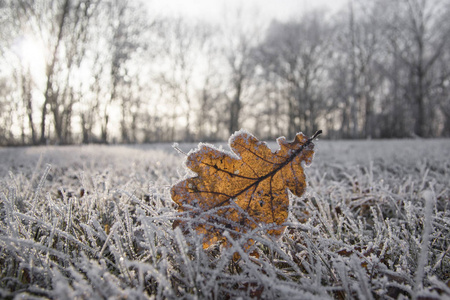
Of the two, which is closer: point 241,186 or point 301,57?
point 241,186

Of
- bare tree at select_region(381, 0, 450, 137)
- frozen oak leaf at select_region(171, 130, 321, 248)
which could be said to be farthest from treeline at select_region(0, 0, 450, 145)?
frozen oak leaf at select_region(171, 130, 321, 248)

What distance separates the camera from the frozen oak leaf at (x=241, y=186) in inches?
31.9

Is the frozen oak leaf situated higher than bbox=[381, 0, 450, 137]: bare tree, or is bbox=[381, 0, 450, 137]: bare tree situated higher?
bbox=[381, 0, 450, 137]: bare tree

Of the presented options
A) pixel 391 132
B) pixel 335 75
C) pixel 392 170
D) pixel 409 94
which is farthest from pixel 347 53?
pixel 392 170

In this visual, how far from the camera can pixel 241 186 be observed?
2.84ft

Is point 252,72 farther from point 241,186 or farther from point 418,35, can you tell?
point 241,186

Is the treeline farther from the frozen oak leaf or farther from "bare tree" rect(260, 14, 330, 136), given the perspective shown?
the frozen oak leaf

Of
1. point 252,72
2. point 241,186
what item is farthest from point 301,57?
point 241,186

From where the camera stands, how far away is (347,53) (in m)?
21.8

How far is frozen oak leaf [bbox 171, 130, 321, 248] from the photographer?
31.9 inches

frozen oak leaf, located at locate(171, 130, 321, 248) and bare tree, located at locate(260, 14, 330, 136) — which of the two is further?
bare tree, located at locate(260, 14, 330, 136)

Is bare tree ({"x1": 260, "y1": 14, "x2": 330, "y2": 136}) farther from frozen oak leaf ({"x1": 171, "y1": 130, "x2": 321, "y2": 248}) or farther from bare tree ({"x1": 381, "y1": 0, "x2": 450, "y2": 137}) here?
frozen oak leaf ({"x1": 171, "y1": 130, "x2": 321, "y2": 248})

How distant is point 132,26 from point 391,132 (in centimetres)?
1896

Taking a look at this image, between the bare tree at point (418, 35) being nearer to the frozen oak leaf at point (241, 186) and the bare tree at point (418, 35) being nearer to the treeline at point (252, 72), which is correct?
the treeline at point (252, 72)
